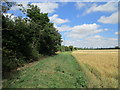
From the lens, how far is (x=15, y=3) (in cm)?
626

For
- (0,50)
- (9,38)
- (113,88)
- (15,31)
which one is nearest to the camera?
(113,88)

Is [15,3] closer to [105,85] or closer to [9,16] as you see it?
[9,16]

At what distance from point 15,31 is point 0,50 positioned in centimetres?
325

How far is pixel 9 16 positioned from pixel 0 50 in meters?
3.74

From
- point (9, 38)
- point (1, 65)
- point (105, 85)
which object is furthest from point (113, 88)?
point (9, 38)

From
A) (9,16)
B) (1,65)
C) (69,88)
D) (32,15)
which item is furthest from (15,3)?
(32,15)

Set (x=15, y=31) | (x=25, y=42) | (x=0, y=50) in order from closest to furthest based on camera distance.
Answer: (x=0, y=50), (x=15, y=31), (x=25, y=42)

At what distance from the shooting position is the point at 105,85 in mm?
4434

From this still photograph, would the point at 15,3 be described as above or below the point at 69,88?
above

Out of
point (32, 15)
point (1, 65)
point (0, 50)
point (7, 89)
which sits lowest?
point (7, 89)

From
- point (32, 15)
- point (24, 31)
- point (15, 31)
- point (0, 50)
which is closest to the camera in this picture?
point (0, 50)

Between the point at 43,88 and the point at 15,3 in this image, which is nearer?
the point at 43,88

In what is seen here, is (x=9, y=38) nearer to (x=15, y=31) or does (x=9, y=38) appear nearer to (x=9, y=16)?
(x=15, y=31)

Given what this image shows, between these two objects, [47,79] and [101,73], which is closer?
[47,79]
